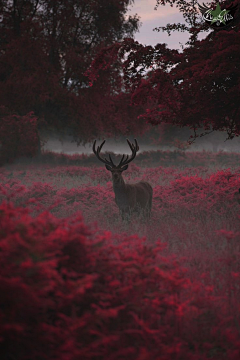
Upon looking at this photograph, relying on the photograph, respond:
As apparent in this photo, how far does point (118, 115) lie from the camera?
2088cm

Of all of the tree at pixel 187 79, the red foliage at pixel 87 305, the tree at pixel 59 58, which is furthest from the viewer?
the tree at pixel 59 58

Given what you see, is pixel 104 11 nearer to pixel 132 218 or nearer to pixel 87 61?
pixel 87 61

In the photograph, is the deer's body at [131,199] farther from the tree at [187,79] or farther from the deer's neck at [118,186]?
the tree at [187,79]

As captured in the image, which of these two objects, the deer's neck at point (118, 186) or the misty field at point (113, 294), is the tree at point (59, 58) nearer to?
the deer's neck at point (118, 186)

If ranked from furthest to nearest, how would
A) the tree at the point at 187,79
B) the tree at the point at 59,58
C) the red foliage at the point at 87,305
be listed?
the tree at the point at 59,58 → the tree at the point at 187,79 → the red foliage at the point at 87,305

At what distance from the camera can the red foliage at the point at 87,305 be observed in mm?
2543

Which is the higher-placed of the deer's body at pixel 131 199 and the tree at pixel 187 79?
the tree at pixel 187 79

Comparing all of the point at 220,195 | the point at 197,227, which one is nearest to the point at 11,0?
the point at 220,195

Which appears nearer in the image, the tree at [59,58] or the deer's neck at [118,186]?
the deer's neck at [118,186]

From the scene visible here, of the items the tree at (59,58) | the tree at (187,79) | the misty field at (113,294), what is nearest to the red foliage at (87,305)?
the misty field at (113,294)

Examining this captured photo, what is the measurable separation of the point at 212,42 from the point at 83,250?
683 centimetres

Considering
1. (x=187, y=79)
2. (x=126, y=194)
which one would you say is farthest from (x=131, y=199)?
(x=187, y=79)

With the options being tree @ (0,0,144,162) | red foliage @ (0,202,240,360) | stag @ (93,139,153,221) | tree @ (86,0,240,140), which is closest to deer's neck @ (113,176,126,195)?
stag @ (93,139,153,221)

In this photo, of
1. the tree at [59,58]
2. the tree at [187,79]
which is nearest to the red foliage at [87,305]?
the tree at [187,79]
